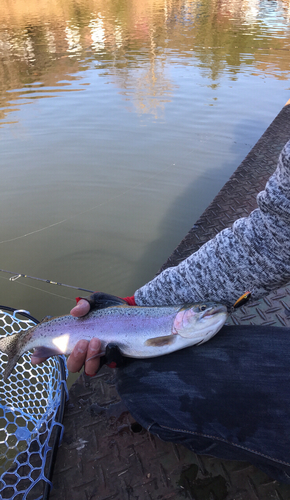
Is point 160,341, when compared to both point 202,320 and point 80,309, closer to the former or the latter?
point 202,320

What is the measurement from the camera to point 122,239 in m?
5.06

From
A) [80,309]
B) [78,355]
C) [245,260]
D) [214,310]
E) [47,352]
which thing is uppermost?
[245,260]

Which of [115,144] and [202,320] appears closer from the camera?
[202,320]

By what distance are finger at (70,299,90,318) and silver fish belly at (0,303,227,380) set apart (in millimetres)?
49

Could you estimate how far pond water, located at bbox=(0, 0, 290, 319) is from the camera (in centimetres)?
472

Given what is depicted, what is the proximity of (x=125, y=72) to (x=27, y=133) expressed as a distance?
7.92 metres

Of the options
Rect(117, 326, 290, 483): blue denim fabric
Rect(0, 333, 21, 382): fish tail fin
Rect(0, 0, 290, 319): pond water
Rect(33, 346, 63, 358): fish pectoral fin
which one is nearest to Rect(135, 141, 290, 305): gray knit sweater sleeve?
Rect(117, 326, 290, 483): blue denim fabric

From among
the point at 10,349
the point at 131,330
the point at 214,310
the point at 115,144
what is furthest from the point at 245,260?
the point at 115,144

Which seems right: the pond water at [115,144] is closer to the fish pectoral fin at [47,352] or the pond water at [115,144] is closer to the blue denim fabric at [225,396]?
the fish pectoral fin at [47,352]

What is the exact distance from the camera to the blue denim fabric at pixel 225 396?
5.18 feet

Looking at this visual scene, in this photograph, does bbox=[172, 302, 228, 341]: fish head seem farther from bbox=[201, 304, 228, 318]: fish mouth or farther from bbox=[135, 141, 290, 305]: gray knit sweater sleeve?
bbox=[135, 141, 290, 305]: gray knit sweater sleeve

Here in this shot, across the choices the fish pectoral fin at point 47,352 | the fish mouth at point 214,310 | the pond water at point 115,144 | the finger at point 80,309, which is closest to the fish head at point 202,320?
the fish mouth at point 214,310

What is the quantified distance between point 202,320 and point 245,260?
1.47 feet

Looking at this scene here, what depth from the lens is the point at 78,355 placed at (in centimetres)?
200
